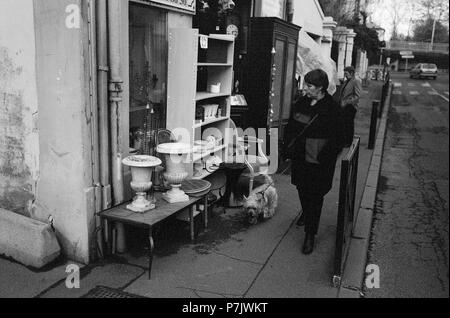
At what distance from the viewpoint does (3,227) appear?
14.8ft

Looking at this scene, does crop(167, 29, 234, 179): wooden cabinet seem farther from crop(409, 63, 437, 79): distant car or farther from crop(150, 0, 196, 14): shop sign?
crop(409, 63, 437, 79): distant car

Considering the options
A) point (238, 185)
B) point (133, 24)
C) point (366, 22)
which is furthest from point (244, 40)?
point (366, 22)

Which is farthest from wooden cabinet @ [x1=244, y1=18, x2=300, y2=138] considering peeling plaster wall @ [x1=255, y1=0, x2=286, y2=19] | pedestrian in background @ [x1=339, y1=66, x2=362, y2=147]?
pedestrian in background @ [x1=339, y1=66, x2=362, y2=147]

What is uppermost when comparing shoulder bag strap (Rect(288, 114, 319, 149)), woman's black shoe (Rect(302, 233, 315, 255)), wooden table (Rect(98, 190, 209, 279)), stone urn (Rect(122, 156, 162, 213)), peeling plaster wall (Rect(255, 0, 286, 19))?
peeling plaster wall (Rect(255, 0, 286, 19))

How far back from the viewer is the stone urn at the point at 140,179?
436 centimetres

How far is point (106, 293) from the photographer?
392 centimetres

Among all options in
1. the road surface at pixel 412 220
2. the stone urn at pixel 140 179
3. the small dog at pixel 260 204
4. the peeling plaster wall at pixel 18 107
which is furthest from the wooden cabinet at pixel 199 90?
the road surface at pixel 412 220

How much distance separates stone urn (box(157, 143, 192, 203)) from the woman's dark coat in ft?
4.16

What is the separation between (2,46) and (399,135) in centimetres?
1272

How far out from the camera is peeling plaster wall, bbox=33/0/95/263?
4047mm

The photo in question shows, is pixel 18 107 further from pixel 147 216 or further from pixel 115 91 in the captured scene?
pixel 147 216

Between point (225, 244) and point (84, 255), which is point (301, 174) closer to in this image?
point (225, 244)

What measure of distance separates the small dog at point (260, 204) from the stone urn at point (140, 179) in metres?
1.63

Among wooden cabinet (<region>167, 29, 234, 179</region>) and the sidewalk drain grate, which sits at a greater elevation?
wooden cabinet (<region>167, 29, 234, 179</region>)
